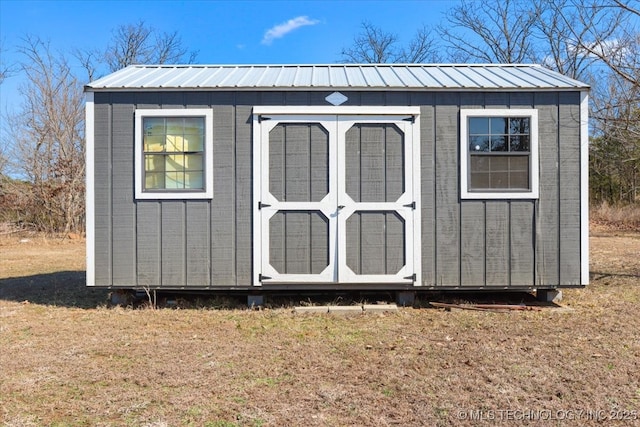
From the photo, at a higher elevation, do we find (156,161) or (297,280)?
(156,161)

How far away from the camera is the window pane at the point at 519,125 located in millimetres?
5387

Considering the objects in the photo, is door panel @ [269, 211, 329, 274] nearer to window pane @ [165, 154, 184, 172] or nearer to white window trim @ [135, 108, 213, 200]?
white window trim @ [135, 108, 213, 200]

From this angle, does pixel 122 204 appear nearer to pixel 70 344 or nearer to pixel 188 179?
pixel 188 179

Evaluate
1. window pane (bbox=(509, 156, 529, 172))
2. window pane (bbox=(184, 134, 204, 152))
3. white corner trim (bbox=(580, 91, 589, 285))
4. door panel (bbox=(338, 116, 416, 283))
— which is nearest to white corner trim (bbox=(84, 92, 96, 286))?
window pane (bbox=(184, 134, 204, 152))

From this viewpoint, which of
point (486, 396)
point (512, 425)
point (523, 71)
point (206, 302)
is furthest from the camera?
point (523, 71)

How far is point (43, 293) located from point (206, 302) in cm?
269

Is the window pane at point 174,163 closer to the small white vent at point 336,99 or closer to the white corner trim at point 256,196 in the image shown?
the white corner trim at point 256,196

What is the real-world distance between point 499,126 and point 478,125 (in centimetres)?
25

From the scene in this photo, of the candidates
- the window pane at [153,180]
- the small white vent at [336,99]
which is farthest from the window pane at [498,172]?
the window pane at [153,180]

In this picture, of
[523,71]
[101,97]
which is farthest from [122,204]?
[523,71]

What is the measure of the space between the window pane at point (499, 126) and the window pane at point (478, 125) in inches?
2.8

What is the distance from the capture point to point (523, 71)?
20.6 feet

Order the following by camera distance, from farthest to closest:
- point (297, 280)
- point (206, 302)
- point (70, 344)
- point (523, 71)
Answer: point (523, 71) → point (206, 302) → point (297, 280) → point (70, 344)

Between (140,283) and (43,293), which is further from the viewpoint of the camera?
(43,293)
